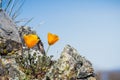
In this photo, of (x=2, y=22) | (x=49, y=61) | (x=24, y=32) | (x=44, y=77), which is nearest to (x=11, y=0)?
(x=24, y=32)

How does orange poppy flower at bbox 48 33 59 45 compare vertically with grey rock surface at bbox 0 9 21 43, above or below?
below

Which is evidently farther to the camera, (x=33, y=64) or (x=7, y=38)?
(x=7, y=38)

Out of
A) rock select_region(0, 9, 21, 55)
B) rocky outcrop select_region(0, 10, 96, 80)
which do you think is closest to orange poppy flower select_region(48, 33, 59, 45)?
rocky outcrop select_region(0, 10, 96, 80)

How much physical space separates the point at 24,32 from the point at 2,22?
46.0 inches

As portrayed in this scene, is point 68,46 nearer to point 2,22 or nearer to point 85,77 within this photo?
point 85,77

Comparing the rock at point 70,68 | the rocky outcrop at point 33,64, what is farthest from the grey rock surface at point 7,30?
the rock at point 70,68

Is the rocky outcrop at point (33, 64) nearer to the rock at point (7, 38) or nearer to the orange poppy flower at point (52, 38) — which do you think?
the rock at point (7, 38)

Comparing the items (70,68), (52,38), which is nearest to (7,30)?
(52,38)

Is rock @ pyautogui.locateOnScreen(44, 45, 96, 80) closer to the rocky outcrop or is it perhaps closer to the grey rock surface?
the rocky outcrop

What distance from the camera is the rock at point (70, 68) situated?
4.89 meters

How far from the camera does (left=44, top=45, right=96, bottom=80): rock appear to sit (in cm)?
489

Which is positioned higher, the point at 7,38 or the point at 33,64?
the point at 7,38

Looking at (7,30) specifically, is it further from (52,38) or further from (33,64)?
(52,38)

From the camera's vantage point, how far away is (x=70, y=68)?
4988 millimetres
